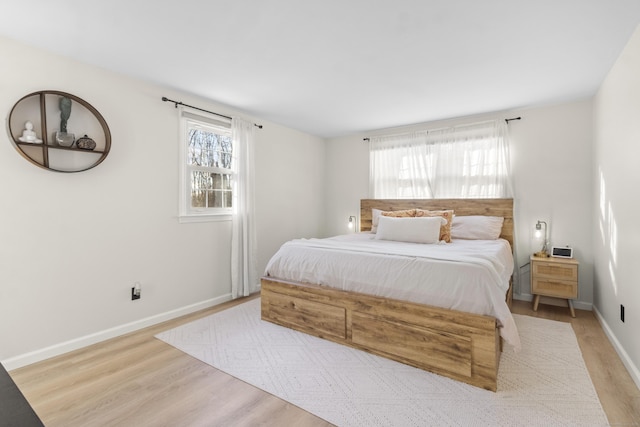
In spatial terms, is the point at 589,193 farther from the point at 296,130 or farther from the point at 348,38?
the point at 296,130

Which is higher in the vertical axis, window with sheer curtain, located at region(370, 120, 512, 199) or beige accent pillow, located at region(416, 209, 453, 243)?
window with sheer curtain, located at region(370, 120, 512, 199)

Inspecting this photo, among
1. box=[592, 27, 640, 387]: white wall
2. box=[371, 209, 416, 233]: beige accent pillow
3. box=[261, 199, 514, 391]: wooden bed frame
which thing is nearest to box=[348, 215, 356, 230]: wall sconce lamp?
box=[371, 209, 416, 233]: beige accent pillow

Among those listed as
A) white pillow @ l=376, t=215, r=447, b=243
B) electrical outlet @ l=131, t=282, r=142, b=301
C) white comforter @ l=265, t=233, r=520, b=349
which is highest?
white pillow @ l=376, t=215, r=447, b=243

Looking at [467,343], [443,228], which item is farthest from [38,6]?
[443,228]

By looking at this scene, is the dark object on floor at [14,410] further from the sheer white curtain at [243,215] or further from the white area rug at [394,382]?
the sheer white curtain at [243,215]

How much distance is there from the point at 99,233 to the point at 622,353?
165 inches

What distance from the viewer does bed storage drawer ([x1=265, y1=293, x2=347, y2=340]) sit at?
2521mm

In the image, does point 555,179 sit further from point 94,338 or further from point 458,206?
point 94,338

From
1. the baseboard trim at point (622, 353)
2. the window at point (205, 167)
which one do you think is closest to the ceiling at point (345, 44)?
the window at point (205, 167)

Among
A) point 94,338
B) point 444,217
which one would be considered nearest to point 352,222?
point 444,217

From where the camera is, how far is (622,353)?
2.24 metres

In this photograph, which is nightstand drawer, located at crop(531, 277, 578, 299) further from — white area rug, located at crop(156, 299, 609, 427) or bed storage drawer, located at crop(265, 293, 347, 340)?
bed storage drawer, located at crop(265, 293, 347, 340)

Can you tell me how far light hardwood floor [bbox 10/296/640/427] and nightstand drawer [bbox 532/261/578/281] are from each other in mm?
766

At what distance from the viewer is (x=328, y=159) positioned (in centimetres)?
535
